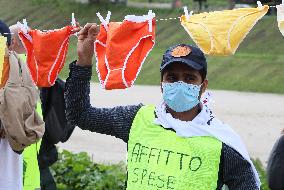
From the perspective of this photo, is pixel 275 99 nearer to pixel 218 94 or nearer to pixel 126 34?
pixel 218 94

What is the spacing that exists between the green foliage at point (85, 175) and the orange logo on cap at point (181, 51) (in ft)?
11.2

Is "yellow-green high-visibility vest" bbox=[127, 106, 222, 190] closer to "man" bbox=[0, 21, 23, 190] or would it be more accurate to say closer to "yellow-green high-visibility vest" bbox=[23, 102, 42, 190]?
"man" bbox=[0, 21, 23, 190]

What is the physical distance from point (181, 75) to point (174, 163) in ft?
1.39

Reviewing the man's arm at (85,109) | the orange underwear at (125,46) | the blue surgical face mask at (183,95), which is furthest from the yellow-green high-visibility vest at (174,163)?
the orange underwear at (125,46)

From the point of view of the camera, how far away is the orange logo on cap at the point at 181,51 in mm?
3121

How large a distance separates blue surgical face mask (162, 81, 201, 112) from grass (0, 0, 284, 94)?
13.7m

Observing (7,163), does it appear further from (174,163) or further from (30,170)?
(174,163)

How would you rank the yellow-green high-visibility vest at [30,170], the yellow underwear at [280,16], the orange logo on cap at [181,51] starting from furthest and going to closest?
the yellow-green high-visibility vest at [30,170] < the yellow underwear at [280,16] < the orange logo on cap at [181,51]

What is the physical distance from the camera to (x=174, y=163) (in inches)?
119

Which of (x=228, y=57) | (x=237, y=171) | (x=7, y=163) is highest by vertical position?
(x=237, y=171)

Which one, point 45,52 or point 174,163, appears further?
point 45,52

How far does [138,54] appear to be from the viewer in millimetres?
3555

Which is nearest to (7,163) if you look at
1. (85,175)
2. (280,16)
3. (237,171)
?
(237,171)

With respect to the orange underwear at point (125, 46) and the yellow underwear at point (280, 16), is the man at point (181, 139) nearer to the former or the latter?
the orange underwear at point (125, 46)
